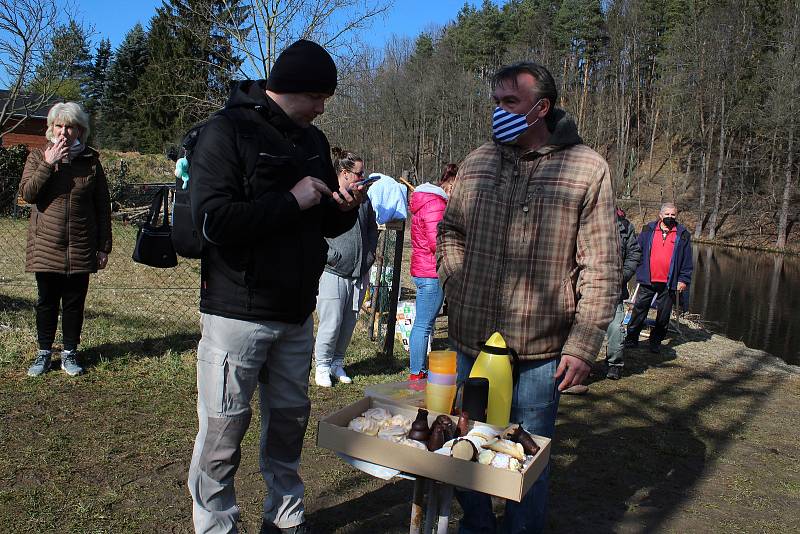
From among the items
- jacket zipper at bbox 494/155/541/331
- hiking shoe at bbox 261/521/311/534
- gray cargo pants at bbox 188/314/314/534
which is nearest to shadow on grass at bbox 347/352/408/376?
hiking shoe at bbox 261/521/311/534

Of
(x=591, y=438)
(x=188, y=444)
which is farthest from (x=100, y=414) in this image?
(x=591, y=438)

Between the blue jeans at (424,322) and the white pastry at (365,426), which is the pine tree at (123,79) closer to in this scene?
the blue jeans at (424,322)

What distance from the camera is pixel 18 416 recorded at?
421cm

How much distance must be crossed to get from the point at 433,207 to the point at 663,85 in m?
45.7

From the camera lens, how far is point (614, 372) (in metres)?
7.17

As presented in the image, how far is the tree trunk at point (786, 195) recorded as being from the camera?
107ft

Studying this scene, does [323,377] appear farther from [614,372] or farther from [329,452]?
[614,372]

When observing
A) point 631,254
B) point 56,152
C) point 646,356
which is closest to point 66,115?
point 56,152

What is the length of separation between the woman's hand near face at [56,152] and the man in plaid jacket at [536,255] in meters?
3.22

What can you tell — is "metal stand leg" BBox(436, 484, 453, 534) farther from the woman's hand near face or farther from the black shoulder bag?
the woman's hand near face

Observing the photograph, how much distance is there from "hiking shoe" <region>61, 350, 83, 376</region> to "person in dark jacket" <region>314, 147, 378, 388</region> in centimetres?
182

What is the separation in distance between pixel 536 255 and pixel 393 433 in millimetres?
886

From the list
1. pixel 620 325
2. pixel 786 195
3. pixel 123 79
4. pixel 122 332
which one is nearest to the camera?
pixel 122 332

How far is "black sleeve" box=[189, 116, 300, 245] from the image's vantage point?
2.35 m
